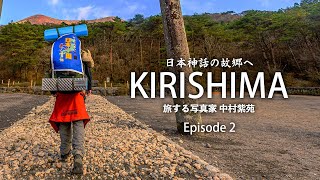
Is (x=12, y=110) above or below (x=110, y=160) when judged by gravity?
above

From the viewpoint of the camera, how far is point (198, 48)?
43469 mm

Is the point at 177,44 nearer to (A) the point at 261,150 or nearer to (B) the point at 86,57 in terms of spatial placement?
(A) the point at 261,150

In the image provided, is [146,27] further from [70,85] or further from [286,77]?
[70,85]

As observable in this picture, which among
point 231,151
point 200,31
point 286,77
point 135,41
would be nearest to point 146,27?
point 135,41

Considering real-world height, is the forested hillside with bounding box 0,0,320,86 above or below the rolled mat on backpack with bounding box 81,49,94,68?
above

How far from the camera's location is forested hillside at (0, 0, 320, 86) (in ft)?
114

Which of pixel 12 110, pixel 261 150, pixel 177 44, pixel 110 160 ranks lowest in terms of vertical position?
pixel 261 150

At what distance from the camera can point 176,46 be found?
6188 mm

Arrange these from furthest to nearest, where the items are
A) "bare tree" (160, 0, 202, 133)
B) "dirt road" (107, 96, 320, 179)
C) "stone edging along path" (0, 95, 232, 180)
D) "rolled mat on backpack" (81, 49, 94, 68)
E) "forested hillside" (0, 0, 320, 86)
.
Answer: "forested hillside" (0, 0, 320, 86) < "bare tree" (160, 0, 202, 133) < "dirt road" (107, 96, 320, 179) < "rolled mat on backpack" (81, 49, 94, 68) < "stone edging along path" (0, 95, 232, 180)

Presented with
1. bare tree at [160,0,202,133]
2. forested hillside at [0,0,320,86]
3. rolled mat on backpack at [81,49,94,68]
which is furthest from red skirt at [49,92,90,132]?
forested hillside at [0,0,320,86]

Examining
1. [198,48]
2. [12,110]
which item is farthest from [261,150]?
[198,48]

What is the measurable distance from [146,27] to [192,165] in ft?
165

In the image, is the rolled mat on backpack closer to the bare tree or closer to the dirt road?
the dirt road

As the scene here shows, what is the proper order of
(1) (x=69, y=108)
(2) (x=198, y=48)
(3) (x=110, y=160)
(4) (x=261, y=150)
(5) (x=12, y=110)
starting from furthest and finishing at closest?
(2) (x=198, y=48), (5) (x=12, y=110), (4) (x=261, y=150), (3) (x=110, y=160), (1) (x=69, y=108)
